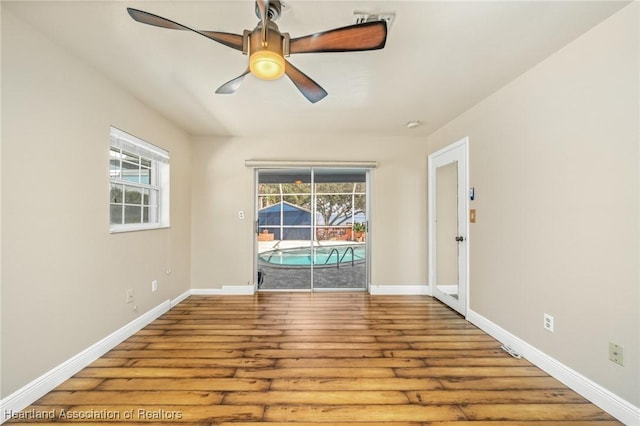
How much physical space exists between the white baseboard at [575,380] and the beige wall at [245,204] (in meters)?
1.59

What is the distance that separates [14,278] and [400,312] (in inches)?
134

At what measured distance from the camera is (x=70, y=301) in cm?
202

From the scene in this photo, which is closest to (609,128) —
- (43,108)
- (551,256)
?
(551,256)

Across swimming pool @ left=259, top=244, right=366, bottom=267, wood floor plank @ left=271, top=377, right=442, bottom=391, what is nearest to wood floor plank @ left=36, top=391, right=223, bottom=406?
wood floor plank @ left=271, top=377, right=442, bottom=391

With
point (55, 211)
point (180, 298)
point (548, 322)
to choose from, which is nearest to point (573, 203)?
point (548, 322)

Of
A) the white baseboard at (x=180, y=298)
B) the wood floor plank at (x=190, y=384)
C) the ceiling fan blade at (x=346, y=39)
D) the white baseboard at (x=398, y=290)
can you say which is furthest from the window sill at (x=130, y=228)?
the white baseboard at (x=398, y=290)

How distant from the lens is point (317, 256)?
4.61 m

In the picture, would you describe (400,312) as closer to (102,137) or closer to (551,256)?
(551,256)

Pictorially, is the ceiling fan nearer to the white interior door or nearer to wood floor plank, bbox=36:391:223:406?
wood floor plank, bbox=36:391:223:406

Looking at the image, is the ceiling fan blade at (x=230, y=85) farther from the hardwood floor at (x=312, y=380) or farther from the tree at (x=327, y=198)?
the tree at (x=327, y=198)

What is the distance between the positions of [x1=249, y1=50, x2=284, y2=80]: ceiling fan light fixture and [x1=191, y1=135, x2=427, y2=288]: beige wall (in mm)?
2568

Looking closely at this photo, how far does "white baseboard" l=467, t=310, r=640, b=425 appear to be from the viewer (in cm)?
158

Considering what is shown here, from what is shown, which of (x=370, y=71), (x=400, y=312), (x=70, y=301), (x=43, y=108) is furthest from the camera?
(x=400, y=312)

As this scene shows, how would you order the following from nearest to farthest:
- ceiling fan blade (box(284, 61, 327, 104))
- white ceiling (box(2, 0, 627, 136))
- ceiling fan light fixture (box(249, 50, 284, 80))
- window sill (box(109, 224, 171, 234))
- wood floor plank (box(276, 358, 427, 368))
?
ceiling fan light fixture (box(249, 50, 284, 80)) → white ceiling (box(2, 0, 627, 136)) → ceiling fan blade (box(284, 61, 327, 104)) → wood floor plank (box(276, 358, 427, 368)) → window sill (box(109, 224, 171, 234))
